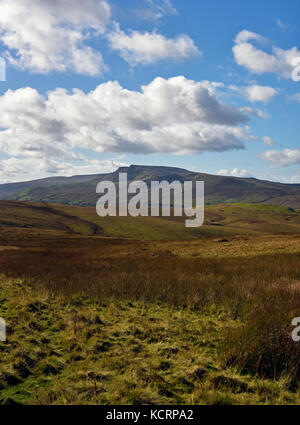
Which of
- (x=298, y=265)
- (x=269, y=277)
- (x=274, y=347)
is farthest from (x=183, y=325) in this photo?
(x=298, y=265)

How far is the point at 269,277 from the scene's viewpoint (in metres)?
14.7

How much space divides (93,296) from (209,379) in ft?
26.0

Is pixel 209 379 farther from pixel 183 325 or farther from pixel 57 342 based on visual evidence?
pixel 57 342

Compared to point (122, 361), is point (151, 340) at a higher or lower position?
lower

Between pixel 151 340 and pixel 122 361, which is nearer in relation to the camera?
pixel 122 361

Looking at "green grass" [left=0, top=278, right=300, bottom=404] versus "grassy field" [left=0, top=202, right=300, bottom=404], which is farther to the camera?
"grassy field" [left=0, top=202, right=300, bottom=404]

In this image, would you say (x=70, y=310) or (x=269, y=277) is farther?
(x=269, y=277)

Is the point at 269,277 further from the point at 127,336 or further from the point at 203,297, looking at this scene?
the point at 127,336

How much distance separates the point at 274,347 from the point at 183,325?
3065 mm

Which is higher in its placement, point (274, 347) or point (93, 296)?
point (274, 347)

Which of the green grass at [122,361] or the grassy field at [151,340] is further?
the grassy field at [151,340]

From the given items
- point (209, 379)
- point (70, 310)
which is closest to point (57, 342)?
point (70, 310)
